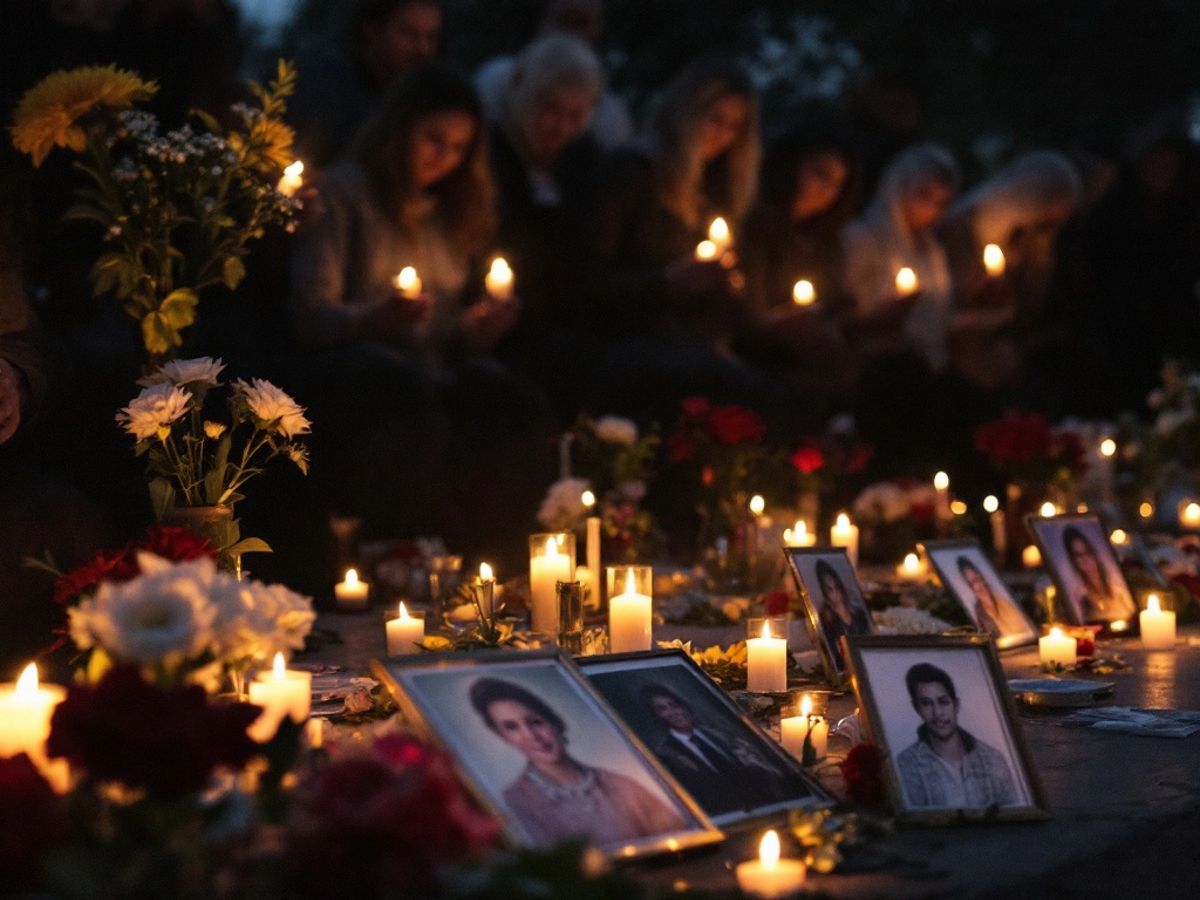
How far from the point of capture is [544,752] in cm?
283

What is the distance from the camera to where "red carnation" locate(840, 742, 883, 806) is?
3182 mm

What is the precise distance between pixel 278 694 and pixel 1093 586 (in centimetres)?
327

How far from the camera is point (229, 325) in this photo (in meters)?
6.44

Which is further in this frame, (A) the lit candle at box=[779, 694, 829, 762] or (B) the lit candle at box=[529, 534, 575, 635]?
(B) the lit candle at box=[529, 534, 575, 635]

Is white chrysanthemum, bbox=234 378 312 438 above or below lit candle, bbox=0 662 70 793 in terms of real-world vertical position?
above

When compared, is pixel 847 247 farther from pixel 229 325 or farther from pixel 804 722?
pixel 804 722

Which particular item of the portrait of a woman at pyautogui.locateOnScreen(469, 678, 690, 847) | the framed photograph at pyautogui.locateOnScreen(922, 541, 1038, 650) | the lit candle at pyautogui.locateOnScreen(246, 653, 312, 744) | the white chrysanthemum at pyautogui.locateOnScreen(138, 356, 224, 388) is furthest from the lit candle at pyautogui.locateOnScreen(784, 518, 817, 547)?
the portrait of a woman at pyautogui.locateOnScreen(469, 678, 690, 847)

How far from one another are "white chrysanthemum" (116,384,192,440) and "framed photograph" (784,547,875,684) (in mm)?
1521

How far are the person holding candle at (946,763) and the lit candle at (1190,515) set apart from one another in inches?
229

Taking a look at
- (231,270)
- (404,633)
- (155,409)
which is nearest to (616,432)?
(231,270)

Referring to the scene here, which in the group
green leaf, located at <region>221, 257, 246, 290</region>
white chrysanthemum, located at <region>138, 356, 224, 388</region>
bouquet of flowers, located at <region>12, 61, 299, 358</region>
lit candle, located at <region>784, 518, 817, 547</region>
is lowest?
lit candle, located at <region>784, 518, 817, 547</region>

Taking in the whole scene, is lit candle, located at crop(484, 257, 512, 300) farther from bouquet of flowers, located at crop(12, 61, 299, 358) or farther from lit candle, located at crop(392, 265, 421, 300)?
bouquet of flowers, located at crop(12, 61, 299, 358)

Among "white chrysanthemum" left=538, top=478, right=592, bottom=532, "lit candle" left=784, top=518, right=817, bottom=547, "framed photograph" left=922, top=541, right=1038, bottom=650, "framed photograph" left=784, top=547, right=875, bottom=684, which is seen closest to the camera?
"framed photograph" left=784, top=547, right=875, bottom=684

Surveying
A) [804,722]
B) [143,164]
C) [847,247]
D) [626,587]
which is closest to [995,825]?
[804,722]
